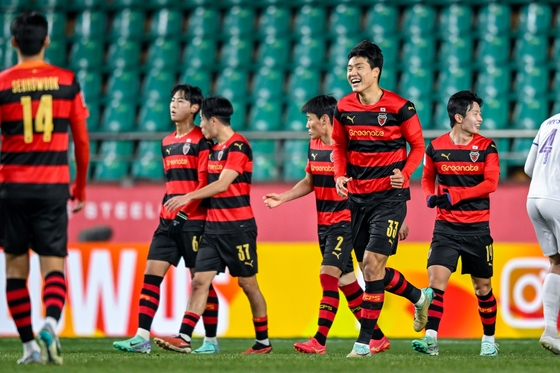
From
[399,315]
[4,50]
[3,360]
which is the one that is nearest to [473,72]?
[399,315]

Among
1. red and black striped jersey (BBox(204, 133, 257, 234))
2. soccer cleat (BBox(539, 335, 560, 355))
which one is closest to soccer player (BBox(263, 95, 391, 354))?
red and black striped jersey (BBox(204, 133, 257, 234))

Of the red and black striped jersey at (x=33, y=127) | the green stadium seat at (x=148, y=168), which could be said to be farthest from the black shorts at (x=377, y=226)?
the green stadium seat at (x=148, y=168)

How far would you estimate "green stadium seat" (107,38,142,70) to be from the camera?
557 inches

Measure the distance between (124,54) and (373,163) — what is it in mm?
8287

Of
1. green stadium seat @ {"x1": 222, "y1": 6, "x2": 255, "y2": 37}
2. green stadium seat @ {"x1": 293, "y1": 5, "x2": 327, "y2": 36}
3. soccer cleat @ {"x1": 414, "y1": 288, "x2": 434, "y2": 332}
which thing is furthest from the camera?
green stadium seat @ {"x1": 222, "y1": 6, "x2": 255, "y2": 37}

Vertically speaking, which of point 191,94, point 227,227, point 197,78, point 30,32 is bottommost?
point 227,227

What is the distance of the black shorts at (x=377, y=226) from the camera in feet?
21.5

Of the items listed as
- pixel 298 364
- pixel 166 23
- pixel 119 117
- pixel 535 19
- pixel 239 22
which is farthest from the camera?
pixel 166 23

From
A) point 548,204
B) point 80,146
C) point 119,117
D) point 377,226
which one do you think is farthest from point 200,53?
point 80,146

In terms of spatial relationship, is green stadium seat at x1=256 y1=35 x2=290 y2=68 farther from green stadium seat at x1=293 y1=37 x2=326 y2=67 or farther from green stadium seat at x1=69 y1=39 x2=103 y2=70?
green stadium seat at x1=69 y1=39 x2=103 y2=70

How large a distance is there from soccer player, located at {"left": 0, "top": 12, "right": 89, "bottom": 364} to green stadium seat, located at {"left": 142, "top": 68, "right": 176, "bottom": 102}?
806cm

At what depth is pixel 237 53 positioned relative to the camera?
13.9 m

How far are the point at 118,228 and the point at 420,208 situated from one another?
3.52 m

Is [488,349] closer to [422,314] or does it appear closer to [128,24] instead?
[422,314]
